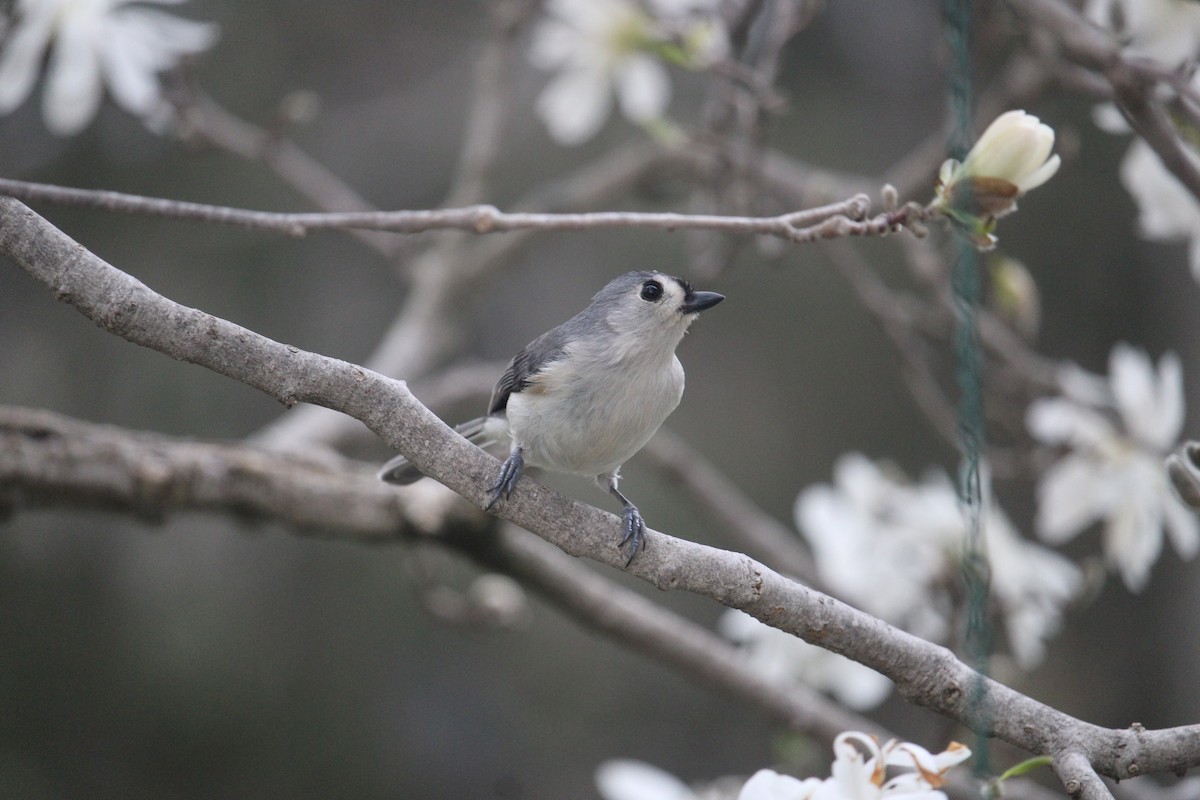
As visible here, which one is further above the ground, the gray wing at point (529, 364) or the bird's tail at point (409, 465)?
the gray wing at point (529, 364)

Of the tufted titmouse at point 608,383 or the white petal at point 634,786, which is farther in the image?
the white petal at point 634,786

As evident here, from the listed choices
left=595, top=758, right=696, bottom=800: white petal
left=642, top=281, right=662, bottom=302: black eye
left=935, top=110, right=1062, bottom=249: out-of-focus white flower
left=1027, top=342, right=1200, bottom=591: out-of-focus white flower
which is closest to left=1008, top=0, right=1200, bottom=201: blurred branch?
left=935, top=110, right=1062, bottom=249: out-of-focus white flower

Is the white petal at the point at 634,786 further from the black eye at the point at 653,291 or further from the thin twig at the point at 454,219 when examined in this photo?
the thin twig at the point at 454,219

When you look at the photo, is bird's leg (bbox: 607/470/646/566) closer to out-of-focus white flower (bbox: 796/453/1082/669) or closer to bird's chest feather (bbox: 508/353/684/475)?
bird's chest feather (bbox: 508/353/684/475)

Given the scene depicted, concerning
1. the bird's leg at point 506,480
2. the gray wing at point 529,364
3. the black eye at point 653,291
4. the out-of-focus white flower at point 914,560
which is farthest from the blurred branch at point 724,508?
the bird's leg at point 506,480

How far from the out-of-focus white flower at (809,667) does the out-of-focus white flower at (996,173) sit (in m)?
0.85

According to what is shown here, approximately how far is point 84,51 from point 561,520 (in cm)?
85

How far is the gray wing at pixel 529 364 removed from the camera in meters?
1.20

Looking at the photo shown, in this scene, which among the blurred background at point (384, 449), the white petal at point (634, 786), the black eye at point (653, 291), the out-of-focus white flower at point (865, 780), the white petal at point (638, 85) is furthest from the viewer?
the blurred background at point (384, 449)

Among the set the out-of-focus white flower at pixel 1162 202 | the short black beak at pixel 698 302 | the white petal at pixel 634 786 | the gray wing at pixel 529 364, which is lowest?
the white petal at pixel 634 786

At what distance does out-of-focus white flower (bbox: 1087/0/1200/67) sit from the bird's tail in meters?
0.89

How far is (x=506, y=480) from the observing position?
3.13ft

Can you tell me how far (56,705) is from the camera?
2395 mm

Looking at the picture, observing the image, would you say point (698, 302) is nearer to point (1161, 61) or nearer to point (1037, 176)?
point (1037, 176)
